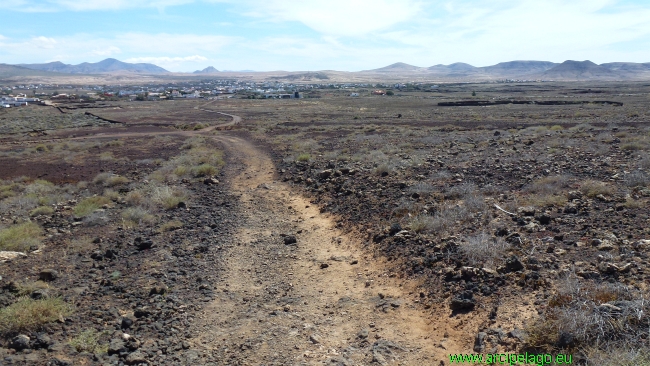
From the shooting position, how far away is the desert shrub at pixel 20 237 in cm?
908

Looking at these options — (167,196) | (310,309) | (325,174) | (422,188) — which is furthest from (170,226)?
(422,188)

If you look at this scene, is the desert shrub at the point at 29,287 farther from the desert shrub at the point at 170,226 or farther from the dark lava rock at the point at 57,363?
the desert shrub at the point at 170,226

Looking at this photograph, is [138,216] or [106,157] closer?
[138,216]

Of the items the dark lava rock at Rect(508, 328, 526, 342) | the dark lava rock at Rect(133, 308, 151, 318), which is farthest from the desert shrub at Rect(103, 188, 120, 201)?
the dark lava rock at Rect(508, 328, 526, 342)

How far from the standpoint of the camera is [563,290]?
18.3 feet

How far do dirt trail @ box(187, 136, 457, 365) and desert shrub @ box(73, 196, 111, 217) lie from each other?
207 inches

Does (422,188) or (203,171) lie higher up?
(422,188)

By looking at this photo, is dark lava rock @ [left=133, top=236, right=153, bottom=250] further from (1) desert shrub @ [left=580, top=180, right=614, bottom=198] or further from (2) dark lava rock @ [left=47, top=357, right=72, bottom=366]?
(1) desert shrub @ [left=580, top=180, right=614, bottom=198]

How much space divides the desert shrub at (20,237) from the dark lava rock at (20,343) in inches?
173

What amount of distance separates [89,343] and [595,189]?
36.6ft

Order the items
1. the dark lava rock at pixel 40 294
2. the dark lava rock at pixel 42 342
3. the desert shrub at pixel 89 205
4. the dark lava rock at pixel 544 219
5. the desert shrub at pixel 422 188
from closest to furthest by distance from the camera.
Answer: the dark lava rock at pixel 42 342 < the dark lava rock at pixel 40 294 < the dark lava rock at pixel 544 219 < the desert shrub at pixel 422 188 < the desert shrub at pixel 89 205

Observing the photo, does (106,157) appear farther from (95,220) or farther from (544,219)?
(544,219)

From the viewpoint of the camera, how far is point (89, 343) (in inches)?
222

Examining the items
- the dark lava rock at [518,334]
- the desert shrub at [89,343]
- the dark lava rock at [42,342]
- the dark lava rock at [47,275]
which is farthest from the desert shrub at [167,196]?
the dark lava rock at [518,334]
